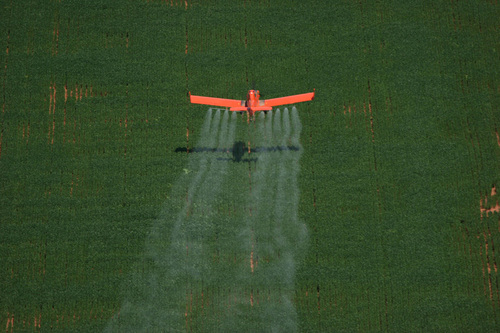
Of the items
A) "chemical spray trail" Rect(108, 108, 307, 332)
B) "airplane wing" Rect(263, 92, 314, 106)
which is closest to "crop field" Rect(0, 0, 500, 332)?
"chemical spray trail" Rect(108, 108, 307, 332)

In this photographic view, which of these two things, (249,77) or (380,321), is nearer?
(380,321)

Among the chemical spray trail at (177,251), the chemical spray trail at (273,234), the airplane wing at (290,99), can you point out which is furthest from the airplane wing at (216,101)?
the chemical spray trail at (273,234)

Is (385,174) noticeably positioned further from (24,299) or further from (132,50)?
(24,299)

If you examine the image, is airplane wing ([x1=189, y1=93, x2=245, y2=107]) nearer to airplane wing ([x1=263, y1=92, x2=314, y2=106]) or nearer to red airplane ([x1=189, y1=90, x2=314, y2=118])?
red airplane ([x1=189, y1=90, x2=314, y2=118])

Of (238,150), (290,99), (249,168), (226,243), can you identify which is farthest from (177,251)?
(290,99)

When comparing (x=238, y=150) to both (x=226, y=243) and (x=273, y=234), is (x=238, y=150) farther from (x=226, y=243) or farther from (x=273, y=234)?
(x=226, y=243)

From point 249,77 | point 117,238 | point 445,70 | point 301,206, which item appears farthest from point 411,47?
point 117,238
